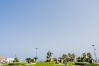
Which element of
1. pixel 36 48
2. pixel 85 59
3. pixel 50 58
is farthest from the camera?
pixel 36 48

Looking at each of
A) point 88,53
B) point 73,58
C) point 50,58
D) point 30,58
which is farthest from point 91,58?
point 30,58

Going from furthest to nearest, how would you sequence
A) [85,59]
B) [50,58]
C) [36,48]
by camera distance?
[36,48] < [85,59] < [50,58]

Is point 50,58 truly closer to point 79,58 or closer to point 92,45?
point 79,58

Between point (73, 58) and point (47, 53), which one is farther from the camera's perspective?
point (73, 58)

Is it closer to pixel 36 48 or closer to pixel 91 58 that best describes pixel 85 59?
pixel 91 58

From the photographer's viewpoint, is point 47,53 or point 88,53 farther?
point 88,53

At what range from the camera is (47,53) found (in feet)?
272

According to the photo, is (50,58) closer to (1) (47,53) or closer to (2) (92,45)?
Answer: (1) (47,53)

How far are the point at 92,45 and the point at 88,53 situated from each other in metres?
6.60

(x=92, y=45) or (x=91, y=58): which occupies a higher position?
(x=92, y=45)

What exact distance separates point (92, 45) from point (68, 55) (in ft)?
59.9

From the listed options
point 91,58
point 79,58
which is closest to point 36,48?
point 79,58

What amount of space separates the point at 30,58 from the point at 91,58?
35.1m

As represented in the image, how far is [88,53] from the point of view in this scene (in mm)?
95938
